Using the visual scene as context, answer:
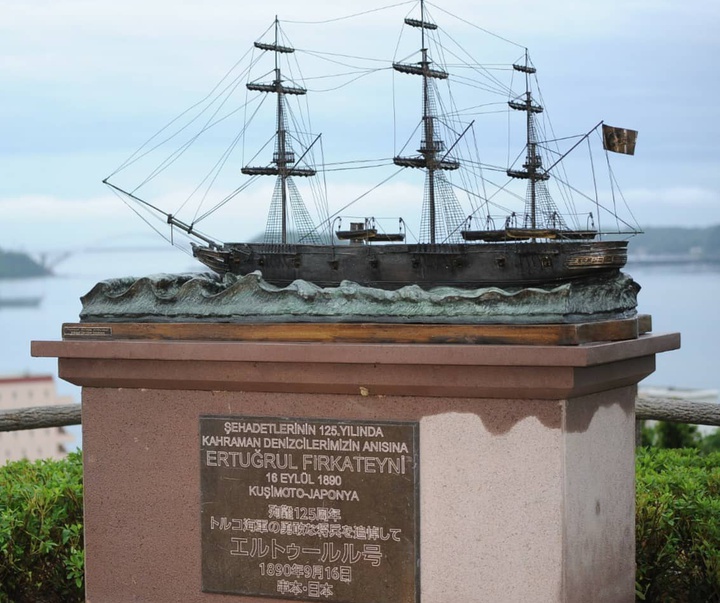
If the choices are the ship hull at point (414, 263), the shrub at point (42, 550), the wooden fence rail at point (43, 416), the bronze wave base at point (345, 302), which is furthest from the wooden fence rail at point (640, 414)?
the bronze wave base at point (345, 302)

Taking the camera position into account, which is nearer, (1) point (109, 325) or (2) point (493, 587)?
(2) point (493, 587)

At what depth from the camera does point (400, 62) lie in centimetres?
968

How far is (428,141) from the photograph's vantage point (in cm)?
1030

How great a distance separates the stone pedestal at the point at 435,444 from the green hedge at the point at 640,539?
2.08 feet

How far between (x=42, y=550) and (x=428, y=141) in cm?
463

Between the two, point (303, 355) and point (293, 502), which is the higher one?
point (303, 355)

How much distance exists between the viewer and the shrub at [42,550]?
839 cm

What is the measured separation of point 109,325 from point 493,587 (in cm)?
286

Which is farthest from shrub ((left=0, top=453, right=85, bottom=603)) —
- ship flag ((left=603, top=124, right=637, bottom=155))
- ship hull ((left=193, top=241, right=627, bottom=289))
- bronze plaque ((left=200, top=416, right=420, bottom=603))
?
ship flag ((left=603, top=124, right=637, bottom=155))

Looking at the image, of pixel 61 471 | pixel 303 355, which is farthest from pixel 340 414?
pixel 61 471

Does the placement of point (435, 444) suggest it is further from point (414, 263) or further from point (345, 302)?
point (414, 263)

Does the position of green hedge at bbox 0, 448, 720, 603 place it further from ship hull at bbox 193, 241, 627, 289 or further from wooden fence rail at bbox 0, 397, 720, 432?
ship hull at bbox 193, 241, 627, 289

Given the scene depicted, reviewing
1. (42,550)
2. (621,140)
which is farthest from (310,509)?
(621,140)

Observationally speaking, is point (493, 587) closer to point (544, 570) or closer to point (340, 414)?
point (544, 570)
